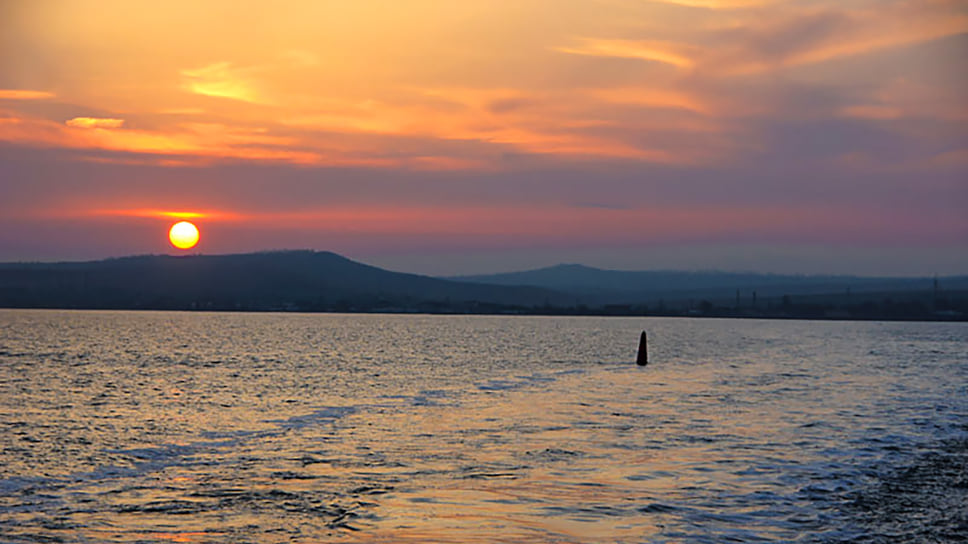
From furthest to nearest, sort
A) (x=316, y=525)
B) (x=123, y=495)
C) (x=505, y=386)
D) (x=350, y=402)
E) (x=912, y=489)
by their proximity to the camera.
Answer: (x=505, y=386) < (x=350, y=402) < (x=912, y=489) < (x=123, y=495) < (x=316, y=525)

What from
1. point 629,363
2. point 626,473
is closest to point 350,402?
point 626,473

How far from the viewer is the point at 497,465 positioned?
25.5 metres

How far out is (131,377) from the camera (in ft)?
202

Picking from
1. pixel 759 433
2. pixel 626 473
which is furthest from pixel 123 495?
pixel 759 433

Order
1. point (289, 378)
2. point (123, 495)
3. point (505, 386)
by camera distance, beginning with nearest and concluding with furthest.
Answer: point (123, 495) < point (505, 386) < point (289, 378)

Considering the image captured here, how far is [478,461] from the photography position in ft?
86.0

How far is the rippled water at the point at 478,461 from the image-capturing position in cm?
1834

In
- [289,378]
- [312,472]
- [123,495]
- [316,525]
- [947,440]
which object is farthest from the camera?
[289,378]

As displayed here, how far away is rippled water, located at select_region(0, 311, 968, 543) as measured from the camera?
18.3m

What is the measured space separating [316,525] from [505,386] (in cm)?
3871

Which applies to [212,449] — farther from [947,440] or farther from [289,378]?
[289,378]

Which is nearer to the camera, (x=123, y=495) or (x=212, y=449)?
(x=123, y=495)

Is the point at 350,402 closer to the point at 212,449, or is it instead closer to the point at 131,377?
the point at 212,449

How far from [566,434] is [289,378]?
32807 mm
